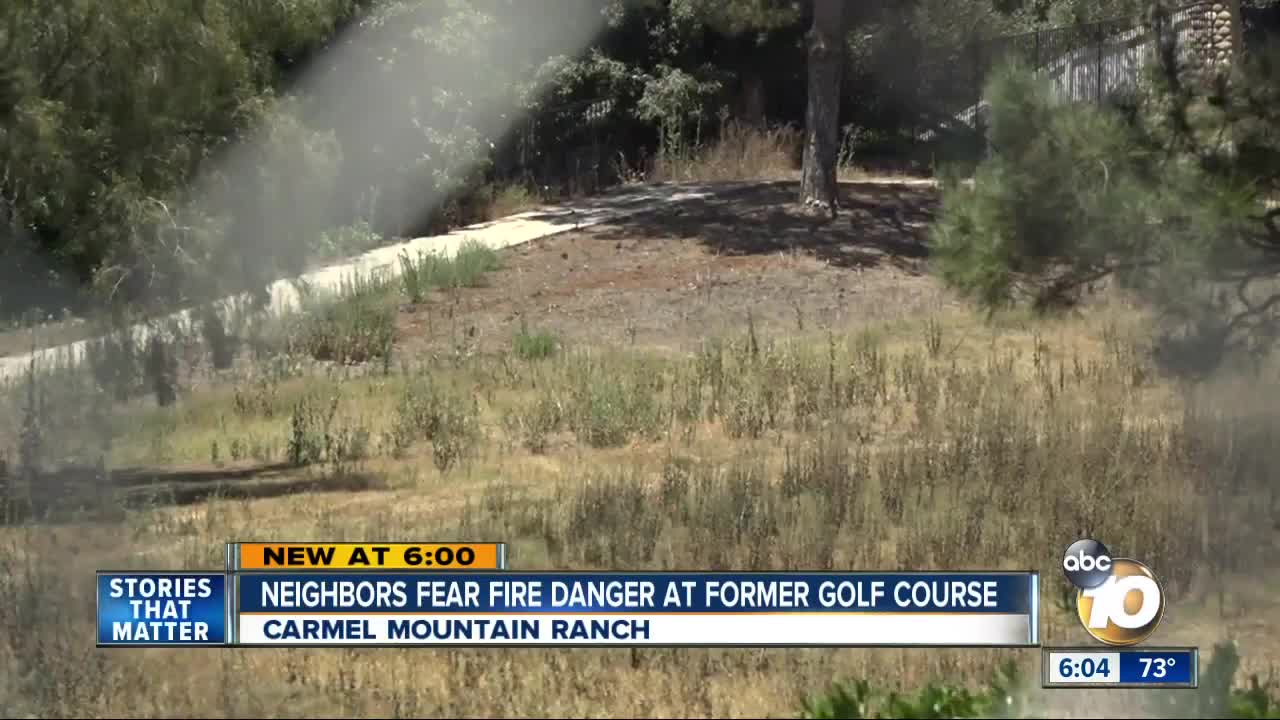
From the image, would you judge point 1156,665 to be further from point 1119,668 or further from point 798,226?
point 798,226

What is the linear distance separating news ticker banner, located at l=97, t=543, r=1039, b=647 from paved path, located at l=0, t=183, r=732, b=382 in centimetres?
861

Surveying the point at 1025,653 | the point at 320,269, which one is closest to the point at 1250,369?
the point at 1025,653

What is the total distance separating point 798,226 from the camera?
19672mm

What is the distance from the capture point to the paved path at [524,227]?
711 inches

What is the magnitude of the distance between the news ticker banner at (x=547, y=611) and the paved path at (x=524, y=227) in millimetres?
8612

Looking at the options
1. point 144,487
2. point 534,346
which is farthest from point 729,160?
point 144,487

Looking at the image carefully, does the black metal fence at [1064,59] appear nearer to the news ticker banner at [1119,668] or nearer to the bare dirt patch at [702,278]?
the bare dirt patch at [702,278]

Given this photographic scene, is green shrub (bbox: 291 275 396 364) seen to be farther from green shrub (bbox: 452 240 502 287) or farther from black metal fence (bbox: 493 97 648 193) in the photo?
black metal fence (bbox: 493 97 648 193)

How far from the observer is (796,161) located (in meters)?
A: 24.8

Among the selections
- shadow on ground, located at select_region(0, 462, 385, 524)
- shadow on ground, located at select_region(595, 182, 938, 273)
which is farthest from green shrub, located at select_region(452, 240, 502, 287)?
shadow on ground, located at select_region(0, 462, 385, 524)

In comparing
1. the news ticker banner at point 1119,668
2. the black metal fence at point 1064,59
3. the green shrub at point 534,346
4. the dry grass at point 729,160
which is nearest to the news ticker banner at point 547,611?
the news ticker banner at point 1119,668

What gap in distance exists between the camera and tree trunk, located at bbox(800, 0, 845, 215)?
1988cm

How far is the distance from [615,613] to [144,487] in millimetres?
4265

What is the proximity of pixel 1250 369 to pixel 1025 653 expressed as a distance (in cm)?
302
